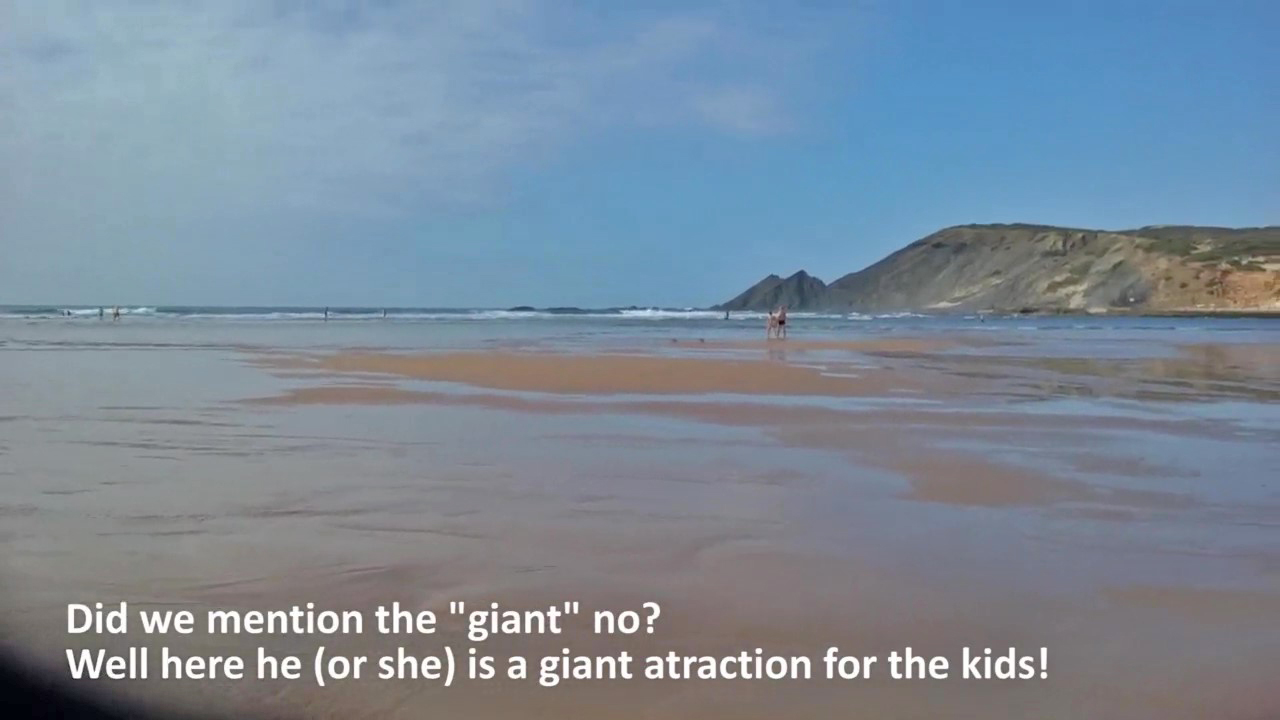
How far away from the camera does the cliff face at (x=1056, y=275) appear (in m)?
102

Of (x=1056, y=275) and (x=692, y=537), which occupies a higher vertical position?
(x=1056, y=275)

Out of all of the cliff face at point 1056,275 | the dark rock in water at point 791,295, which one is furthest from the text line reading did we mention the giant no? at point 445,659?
the dark rock in water at point 791,295

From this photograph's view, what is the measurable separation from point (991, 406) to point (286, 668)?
10.8m

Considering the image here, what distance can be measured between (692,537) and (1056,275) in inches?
4846

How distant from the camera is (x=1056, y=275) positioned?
118688 mm

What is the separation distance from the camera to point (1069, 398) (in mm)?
13945

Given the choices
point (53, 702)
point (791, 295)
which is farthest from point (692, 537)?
point (791, 295)

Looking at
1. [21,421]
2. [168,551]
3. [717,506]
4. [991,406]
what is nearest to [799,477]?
[717,506]

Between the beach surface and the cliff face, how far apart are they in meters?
101

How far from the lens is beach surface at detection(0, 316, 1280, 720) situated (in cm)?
364

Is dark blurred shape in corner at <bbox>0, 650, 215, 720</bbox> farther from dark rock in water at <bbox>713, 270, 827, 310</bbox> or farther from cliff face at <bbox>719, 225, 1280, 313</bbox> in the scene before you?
dark rock in water at <bbox>713, 270, 827, 310</bbox>

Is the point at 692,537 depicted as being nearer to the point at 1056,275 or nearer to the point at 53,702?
the point at 53,702

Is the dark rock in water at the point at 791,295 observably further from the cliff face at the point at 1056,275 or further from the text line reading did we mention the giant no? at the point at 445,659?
the text line reading did we mention the giant no? at the point at 445,659

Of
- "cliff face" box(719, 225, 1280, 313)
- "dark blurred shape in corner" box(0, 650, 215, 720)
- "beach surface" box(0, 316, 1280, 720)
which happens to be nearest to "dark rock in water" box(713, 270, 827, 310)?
"cliff face" box(719, 225, 1280, 313)
